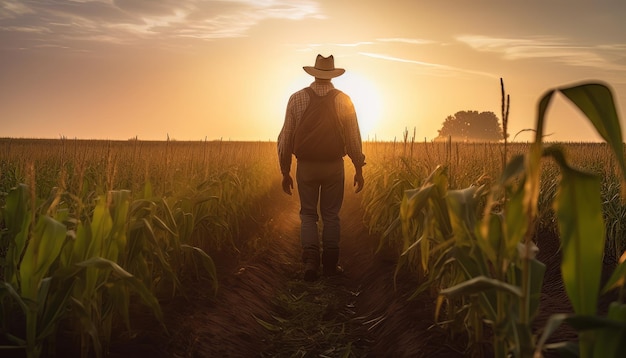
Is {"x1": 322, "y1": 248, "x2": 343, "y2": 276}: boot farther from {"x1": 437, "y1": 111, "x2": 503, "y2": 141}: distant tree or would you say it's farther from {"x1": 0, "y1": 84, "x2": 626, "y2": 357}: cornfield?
{"x1": 437, "y1": 111, "x2": 503, "y2": 141}: distant tree

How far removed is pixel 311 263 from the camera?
6914mm

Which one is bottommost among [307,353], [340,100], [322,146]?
[307,353]

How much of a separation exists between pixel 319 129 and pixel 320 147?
8.1 inches

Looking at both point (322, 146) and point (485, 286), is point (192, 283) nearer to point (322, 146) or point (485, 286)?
point (322, 146)

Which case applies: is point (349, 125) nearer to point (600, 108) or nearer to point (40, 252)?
point (40, 252)

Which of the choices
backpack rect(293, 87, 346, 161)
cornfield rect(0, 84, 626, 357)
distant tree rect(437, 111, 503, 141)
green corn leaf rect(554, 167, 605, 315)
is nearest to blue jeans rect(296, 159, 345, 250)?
backpack rect(293, 87, 346, 161)

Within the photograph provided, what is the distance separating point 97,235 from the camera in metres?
3.26

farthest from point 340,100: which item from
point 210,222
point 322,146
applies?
point 210,222

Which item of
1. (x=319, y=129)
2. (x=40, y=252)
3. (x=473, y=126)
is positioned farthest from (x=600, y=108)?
(x=473, y=126)

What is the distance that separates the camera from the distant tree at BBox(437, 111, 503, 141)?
84312 mm

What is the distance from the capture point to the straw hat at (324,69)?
6883 millimetres

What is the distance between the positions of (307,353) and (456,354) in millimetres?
1426

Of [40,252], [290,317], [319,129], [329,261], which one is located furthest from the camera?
[329,261]

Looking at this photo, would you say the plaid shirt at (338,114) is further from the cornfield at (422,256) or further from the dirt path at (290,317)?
the cornfield at (422,256)
